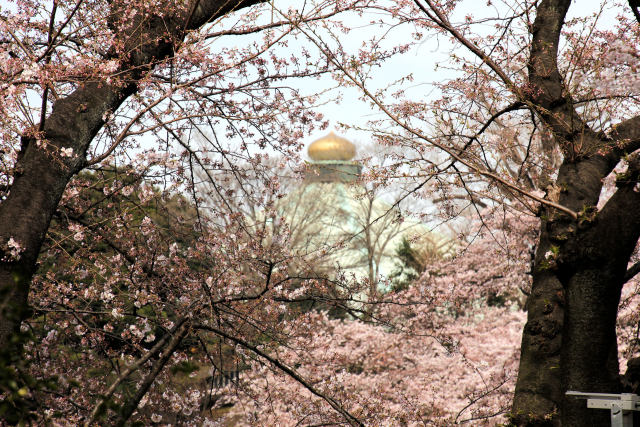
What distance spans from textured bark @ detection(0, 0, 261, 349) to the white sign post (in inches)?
131

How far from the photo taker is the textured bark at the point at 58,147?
11.6ft

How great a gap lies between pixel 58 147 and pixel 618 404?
12.4 ft

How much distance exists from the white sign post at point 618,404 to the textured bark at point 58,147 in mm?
3320

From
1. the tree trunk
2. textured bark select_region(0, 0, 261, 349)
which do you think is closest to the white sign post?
the tree trunk

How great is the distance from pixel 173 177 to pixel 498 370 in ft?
26.5

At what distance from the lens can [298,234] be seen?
18812 mm

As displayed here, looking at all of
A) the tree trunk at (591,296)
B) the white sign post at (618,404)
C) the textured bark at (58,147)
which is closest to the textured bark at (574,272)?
the tree trunk at (591,296)

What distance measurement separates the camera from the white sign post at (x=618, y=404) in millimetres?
3000

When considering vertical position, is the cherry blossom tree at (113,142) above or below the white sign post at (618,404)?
above

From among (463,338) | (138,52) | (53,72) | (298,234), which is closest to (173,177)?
(138,52)

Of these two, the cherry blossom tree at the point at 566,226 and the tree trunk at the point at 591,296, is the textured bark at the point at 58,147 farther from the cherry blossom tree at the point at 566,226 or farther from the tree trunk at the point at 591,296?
the tree trunk at the point at 591,296

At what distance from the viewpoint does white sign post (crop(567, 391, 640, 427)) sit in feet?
9.84

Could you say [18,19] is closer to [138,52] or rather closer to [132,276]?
[138,52]

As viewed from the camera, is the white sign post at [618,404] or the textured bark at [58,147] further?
the textured bark at [58,147]
